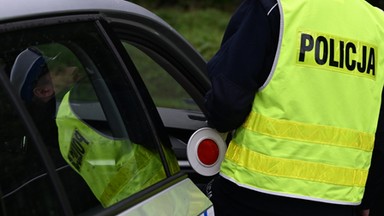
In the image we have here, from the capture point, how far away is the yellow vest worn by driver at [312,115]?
7.34ft

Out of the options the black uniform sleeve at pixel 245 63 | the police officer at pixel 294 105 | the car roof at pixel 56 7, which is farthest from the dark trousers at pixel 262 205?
the car roof at pixel 56 7

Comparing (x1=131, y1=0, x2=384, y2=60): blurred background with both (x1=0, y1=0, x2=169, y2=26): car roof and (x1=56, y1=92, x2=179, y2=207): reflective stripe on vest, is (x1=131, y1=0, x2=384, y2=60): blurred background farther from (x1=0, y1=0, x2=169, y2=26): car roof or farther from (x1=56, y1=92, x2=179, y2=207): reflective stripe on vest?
(x1=56, y1=92, x2=179, y2=207): reflective stripe on vest

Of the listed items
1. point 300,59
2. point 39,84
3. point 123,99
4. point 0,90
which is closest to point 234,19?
point 300,59

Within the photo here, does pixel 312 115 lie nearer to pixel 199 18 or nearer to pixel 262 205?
pixel 262 205

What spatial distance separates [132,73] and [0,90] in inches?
25.4

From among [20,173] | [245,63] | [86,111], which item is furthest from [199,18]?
[20,173]

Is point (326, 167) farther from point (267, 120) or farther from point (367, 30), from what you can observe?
point (367, 30)

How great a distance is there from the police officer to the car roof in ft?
1.26

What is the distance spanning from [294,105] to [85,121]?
2.19 feet

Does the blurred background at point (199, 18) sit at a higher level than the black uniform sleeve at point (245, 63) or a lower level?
lower

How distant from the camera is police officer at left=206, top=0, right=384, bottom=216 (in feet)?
7.31

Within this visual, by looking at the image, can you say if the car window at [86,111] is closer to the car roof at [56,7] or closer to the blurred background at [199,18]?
the car roof at [56,7]

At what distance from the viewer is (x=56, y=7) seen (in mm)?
1991

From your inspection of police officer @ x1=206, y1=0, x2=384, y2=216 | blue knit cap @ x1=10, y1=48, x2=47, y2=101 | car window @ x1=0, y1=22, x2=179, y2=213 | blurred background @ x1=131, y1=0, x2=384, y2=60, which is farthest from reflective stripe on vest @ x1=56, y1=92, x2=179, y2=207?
blurred background @ x1=131, y1=0, x2=384, y2=60
